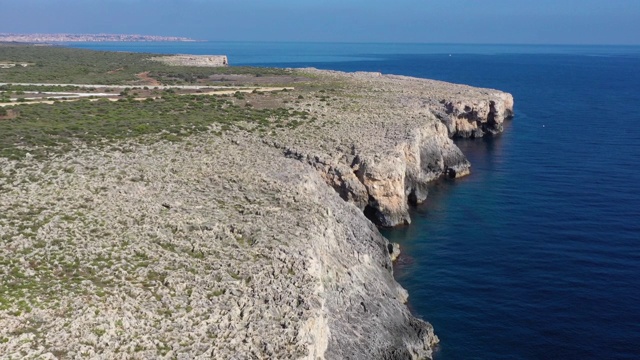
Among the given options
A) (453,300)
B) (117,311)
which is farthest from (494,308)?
(117,311)

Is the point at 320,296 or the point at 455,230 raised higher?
the point at 320,296

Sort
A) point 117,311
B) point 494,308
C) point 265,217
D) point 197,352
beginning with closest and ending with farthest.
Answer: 1. point 197,352
2. point 117,311
3. point 265,217
4. point 494,308

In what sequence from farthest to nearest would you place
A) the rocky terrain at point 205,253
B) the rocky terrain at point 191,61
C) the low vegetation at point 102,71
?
the rocky terrain at point 191,61 < the low vegetation at point 102,71 < the rocky terrain at point 205,253

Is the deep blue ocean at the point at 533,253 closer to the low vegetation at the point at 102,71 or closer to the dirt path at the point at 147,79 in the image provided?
the dirt path at the point at 147,79

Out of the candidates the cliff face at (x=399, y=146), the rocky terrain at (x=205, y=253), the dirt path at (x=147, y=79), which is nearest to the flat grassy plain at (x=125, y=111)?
the dirt path at (x=147, y=79)

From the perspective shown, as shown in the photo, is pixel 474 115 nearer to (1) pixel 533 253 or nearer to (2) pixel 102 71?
(1) pixel 533 253

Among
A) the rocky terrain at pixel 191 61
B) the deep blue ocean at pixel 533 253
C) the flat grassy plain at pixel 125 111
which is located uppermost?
the rocky terrain at pixel 191 61

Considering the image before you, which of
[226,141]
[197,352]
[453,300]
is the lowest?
[453,300]

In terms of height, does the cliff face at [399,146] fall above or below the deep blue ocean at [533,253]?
above

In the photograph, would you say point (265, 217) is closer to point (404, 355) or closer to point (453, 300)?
point (404, 355)
